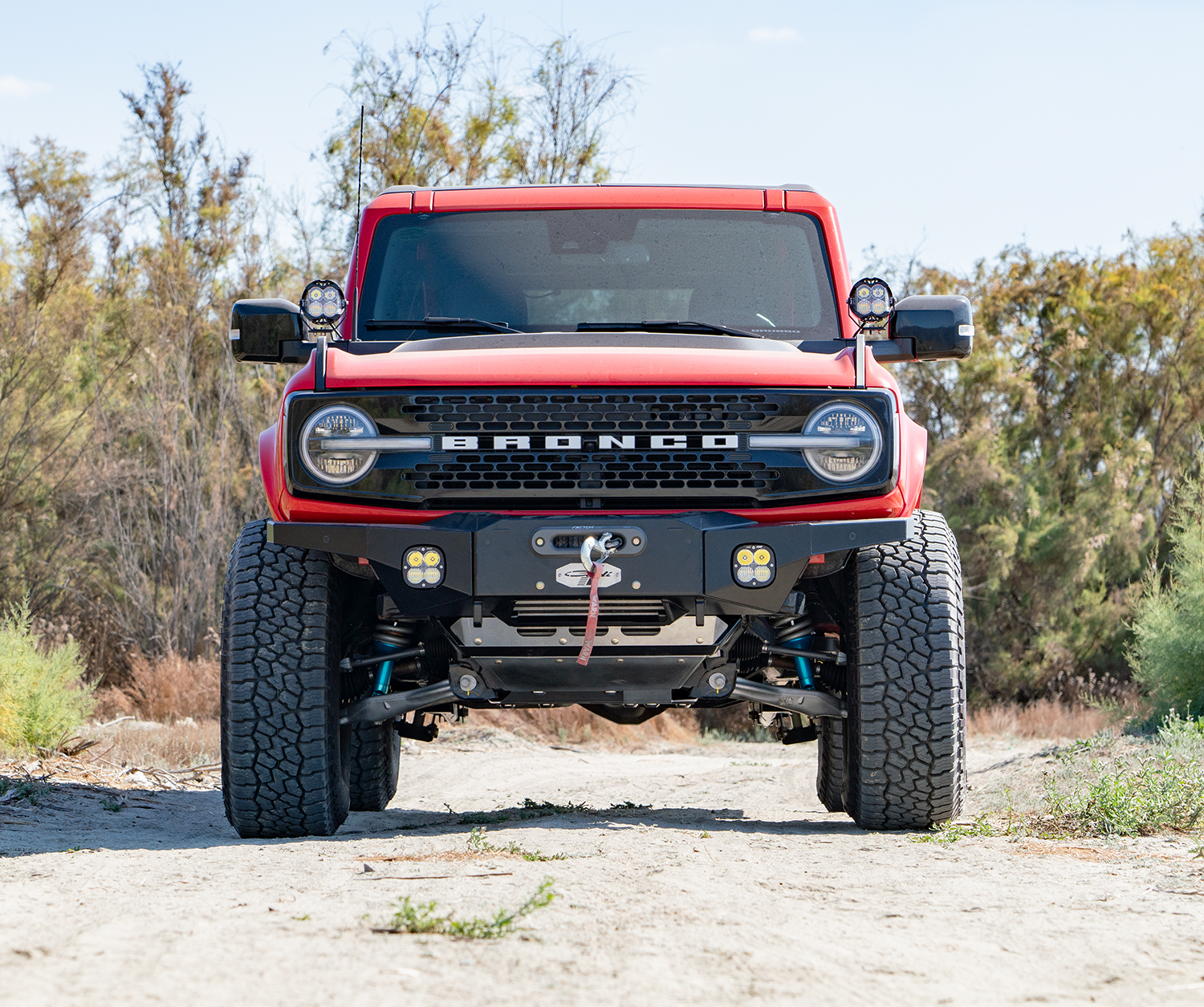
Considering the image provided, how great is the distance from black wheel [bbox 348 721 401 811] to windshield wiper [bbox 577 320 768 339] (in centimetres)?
242

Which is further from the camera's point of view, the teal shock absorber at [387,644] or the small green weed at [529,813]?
the small green weed at [529,813]

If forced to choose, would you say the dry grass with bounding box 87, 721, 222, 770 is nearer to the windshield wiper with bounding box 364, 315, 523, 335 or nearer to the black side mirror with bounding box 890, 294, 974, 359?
the windshield wiper with bounding box 364, 315, 523, 335

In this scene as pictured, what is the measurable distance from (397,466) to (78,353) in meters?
15.6

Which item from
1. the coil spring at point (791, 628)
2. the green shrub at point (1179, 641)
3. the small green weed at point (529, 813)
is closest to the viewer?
the coil spring at point (791, 628)

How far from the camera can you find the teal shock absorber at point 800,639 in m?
5.59

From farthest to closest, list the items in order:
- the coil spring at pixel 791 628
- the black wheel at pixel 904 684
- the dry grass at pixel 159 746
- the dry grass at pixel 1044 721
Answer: the dry grass at pixel 1044 721
the dry grass at pixel 159 746
the coil spring at pixel 791 628
the black wheel at pixel 904 684

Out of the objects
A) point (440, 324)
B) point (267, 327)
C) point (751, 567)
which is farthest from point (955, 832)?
point (267, 327)

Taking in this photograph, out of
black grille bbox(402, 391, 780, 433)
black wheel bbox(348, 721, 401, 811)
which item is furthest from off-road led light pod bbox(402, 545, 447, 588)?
black wheel bbox(348, 721, 401, 811)

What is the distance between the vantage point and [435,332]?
575 cm

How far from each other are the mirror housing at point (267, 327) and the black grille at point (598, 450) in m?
1.16

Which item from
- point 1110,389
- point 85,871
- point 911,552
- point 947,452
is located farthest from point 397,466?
point 1110,389

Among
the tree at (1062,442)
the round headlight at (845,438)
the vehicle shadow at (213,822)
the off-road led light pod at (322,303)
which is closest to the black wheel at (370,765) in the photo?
the vehicle shadow at (213,822)

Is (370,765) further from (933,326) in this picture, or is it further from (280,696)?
(933,326)

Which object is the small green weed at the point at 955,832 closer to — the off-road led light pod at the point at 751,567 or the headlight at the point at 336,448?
the off-road led light pod at the point at 751,567
